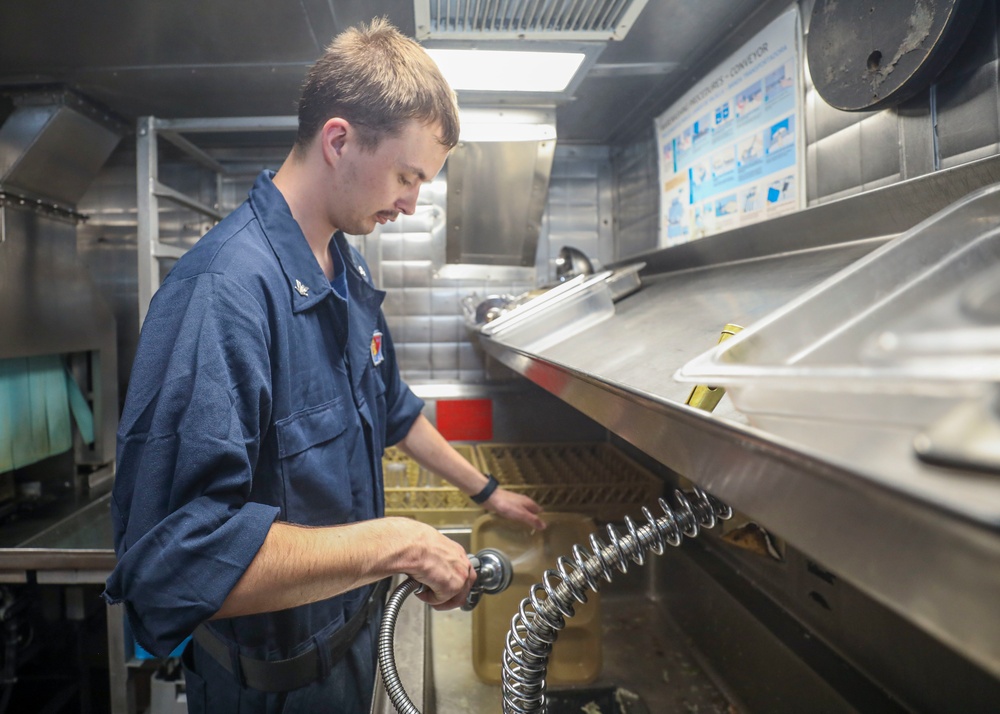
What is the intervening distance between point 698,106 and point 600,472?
1.43 metres

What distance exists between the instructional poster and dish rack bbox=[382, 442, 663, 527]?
944 mm

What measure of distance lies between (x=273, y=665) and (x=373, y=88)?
3.59ft

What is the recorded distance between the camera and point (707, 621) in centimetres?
143

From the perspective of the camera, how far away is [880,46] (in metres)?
→ 1.02

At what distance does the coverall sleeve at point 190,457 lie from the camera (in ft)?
2.37

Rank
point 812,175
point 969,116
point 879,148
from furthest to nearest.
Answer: point 812,175 < point 879,148 < point 969,116

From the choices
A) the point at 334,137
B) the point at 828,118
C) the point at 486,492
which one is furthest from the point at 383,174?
the point at 828,118

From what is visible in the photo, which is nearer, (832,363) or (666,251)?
(832,363)

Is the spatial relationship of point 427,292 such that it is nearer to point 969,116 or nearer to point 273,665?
point 273,665

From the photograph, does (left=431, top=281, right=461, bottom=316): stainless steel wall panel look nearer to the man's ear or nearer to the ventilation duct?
the ventilation duct

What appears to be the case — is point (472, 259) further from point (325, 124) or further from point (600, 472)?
point (325, 124)

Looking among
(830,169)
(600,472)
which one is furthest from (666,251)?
(600,472)

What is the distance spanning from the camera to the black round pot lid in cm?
91

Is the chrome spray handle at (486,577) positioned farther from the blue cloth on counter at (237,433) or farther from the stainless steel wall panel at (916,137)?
the stainless steel wall panel at (916,137)
